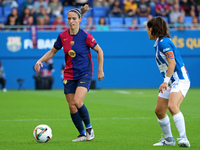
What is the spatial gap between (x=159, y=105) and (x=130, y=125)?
10.6 feet

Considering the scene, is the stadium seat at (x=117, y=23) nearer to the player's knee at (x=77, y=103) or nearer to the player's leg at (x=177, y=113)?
the player's knee at (x=77, y=103)

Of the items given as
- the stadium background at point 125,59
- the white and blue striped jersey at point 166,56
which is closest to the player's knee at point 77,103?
the white and blue striped jersey at point 166,56

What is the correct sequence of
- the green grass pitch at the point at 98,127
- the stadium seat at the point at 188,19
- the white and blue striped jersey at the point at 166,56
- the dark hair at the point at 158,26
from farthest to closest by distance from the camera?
the stadium seat at the point at 188,19 < the green grass pitch at the point at 98,127 < the dark hair at the point at 158,26 < the white and blue striped jersey at the point at 166,56

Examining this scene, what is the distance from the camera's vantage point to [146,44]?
27531 millimetres

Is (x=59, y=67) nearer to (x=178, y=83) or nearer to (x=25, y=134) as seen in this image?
(x=25, y=134)

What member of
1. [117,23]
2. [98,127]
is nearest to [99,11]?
[117,23]

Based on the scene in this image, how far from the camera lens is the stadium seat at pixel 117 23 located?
26781 millimetres

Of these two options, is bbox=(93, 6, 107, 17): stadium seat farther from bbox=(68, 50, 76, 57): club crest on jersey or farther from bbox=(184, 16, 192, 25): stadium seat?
bbox=(68, 50, 76, 57): club crest on jersey

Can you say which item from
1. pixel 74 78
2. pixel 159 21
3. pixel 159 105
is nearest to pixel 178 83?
pixel 159 105

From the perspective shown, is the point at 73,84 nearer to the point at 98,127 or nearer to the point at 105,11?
the point at 98,127

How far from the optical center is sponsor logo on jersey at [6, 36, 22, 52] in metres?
26.0

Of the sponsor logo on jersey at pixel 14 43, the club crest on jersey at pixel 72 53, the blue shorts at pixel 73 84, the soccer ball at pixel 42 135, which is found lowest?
the sponsor logo on jersey at pixel 14 43

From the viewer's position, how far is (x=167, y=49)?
22.6ft

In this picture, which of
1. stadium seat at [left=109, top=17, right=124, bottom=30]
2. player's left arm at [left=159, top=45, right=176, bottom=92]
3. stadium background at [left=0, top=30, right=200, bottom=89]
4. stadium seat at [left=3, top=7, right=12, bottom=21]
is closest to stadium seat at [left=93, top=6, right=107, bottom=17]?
stadium seat at [left=109, top=17, right=124, bottom=30]
